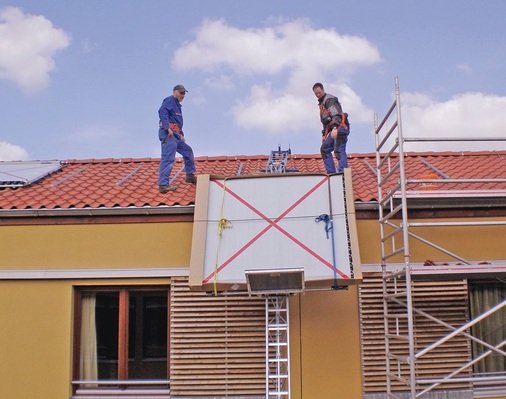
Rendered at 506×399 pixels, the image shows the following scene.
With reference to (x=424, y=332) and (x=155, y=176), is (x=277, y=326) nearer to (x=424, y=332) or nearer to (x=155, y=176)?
(x=424, y=332)

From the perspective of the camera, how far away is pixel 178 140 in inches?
419

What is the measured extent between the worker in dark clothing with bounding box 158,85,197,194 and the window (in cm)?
179

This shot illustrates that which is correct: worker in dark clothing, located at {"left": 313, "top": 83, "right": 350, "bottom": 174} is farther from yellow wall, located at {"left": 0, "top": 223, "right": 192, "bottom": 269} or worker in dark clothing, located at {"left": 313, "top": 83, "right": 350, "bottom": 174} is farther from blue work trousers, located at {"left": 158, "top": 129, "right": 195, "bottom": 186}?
yellow wall, located at {"left": 0, "top": 223, "right": 192, "bottom": 269}

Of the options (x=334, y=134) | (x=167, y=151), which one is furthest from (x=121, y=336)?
(x=334, y=134)

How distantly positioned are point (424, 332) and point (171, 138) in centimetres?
494

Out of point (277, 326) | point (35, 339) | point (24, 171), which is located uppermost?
point (24, 171)

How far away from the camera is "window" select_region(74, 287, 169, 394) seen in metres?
9.47

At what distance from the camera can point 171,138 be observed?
1048 centimetres

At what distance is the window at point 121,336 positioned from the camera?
9469 millimetres

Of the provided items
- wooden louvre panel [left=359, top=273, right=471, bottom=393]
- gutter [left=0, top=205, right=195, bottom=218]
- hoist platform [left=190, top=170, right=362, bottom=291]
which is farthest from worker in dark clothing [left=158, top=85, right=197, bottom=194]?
wooden louvre panel [left=359, top=273, right=471, bottom=393]

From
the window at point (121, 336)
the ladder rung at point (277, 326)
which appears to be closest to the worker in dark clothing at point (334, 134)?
the ladder rung at point (277, 326)

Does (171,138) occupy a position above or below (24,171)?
above

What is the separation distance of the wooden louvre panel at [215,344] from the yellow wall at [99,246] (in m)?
0.53

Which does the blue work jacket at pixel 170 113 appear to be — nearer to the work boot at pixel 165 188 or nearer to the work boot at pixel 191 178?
the work boot at pixel 191 178
